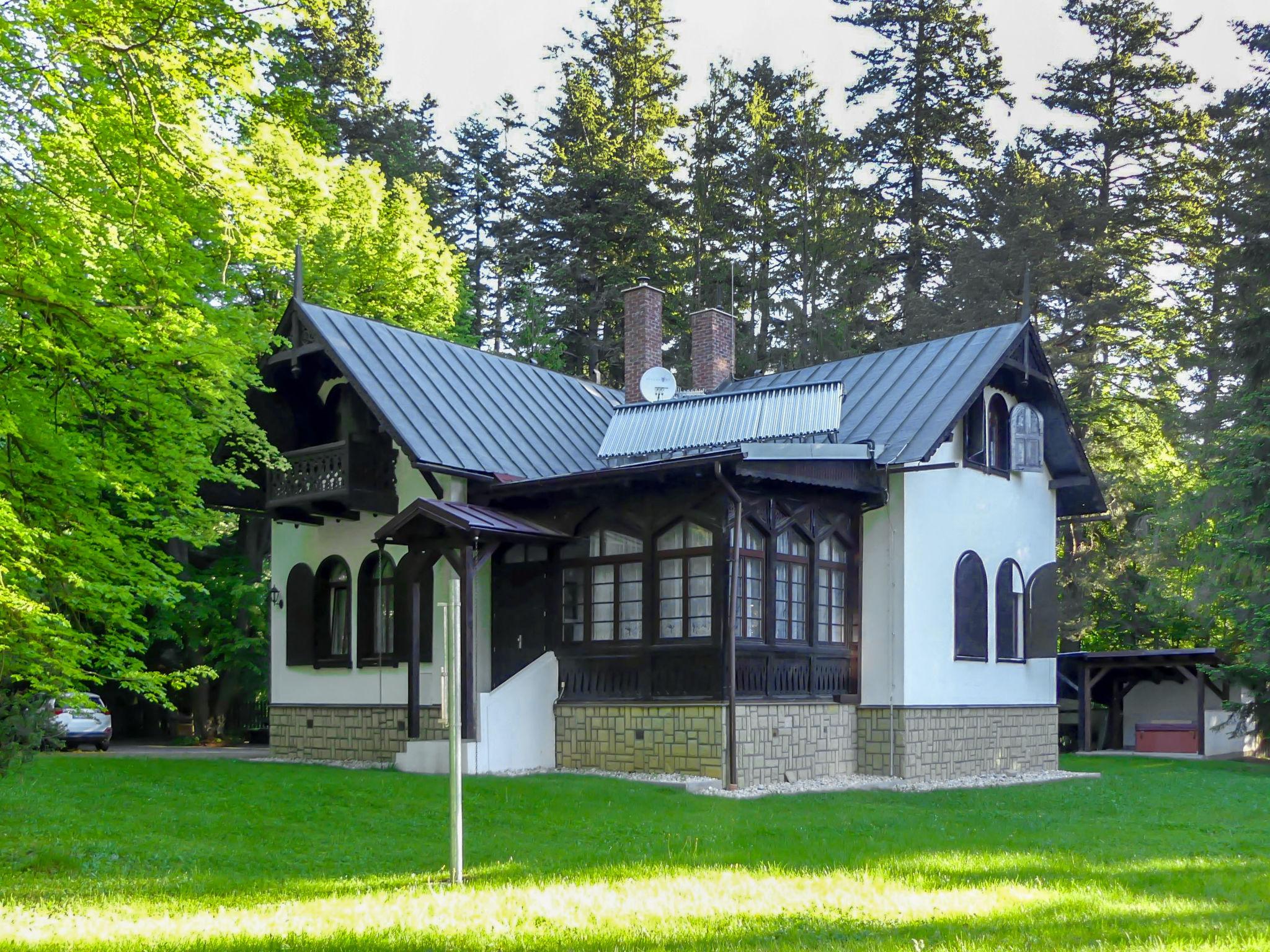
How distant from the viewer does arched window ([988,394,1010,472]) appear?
67.7 feet

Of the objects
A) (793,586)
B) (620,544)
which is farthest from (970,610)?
(620,544)

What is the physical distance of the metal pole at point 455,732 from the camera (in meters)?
7.71

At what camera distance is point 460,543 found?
51.8 ft

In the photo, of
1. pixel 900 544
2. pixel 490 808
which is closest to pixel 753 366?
pixel 900 544

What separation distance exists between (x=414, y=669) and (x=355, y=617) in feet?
10.1

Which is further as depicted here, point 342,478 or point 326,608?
point 326,608

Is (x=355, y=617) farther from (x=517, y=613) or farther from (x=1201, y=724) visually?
(x=1201, y=724)

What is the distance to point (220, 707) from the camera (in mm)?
28656

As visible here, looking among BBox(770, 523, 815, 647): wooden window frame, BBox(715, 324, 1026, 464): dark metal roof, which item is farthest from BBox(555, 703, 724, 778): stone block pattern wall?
BBox(715, 324, 1026, 464): dark metal roof

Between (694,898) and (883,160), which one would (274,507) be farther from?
(883,160)

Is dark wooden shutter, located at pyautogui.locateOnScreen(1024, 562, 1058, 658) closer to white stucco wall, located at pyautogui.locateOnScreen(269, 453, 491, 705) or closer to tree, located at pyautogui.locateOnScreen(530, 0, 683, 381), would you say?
white stucco wall, located at pyautogui.locateOnScreen(269, 453, 491, 705)

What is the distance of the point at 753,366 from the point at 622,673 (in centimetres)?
2226

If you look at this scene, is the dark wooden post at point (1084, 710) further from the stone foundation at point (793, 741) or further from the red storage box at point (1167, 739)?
the stone foundation at point (793, 741)

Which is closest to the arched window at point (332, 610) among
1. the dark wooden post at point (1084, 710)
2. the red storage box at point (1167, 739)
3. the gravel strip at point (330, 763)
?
the gravel strip at point (330, 763)
